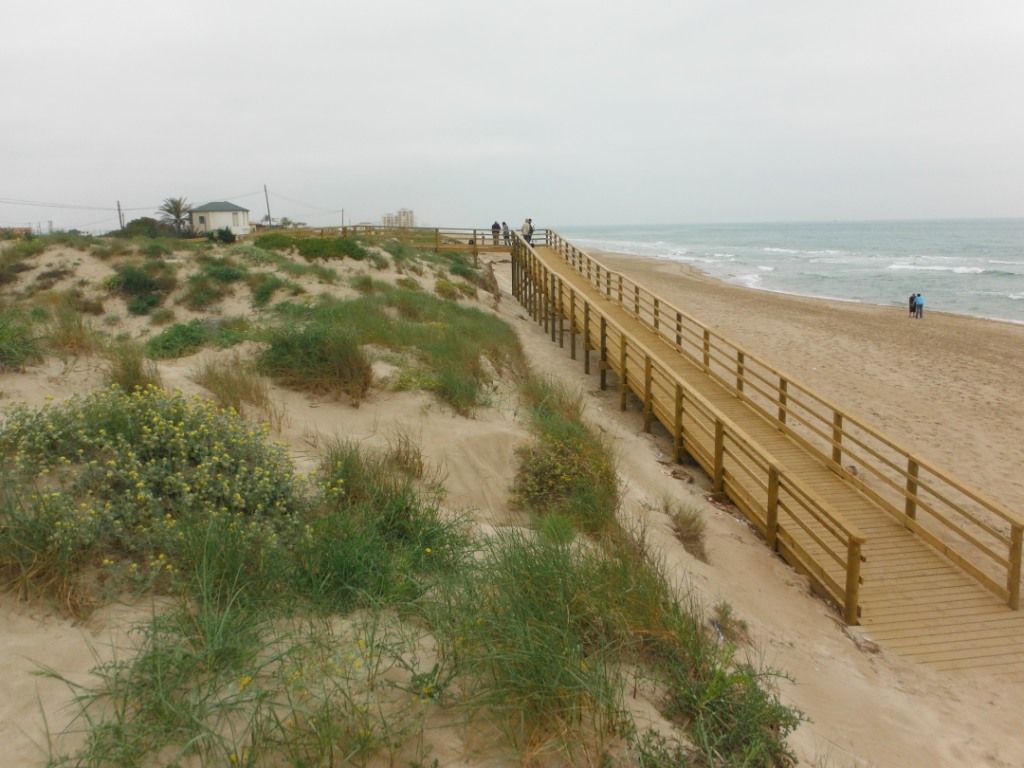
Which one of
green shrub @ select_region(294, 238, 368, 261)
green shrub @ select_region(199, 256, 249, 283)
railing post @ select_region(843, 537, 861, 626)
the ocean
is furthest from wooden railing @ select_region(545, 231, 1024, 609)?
the ocean

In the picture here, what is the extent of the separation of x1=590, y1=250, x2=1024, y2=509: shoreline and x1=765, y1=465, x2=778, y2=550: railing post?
414 cm

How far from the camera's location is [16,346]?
6711 millimetres

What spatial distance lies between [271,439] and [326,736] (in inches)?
163

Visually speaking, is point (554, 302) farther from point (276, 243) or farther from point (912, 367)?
point (276, 243)

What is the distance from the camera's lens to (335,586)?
13.1 ft

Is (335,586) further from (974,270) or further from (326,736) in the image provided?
(974,270)

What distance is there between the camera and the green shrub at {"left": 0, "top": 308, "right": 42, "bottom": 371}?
21.6 feet

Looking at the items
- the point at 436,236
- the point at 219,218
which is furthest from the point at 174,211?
the point at 436,236

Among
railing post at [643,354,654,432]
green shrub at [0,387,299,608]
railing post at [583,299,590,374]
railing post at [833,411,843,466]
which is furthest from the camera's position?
railing post at [583,299,590,374]

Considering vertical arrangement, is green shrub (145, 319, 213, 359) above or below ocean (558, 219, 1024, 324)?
above

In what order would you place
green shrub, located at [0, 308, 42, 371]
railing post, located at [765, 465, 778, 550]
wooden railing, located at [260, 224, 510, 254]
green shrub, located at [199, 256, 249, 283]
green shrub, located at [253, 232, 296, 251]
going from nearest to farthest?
green shrub, located at [0, 308, 42, 371] → railing post, located at [765, 465, 778, 550] → green shrub, located at [199, 256, 249, 283] → green shrub, located at [253, 232, 296, 251] → wooden railing, located at [260, 224, 510, 254]

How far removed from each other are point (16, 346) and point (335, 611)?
4.89m

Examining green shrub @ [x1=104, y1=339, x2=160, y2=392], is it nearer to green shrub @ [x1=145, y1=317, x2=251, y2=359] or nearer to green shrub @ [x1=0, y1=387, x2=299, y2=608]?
green shrub @ [x1=0, y1=387, x2=299, y2=608]

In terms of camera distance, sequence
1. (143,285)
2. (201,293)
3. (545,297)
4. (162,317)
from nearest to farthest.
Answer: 1. (162,317)
2. (201,293)
3. (143,285)
4. (545,297)
